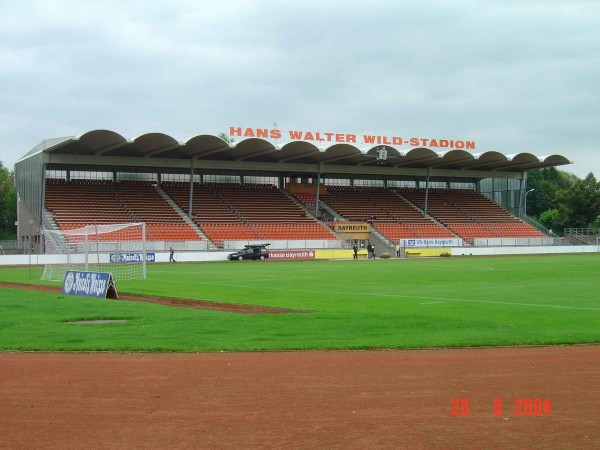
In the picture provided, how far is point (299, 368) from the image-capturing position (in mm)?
12375

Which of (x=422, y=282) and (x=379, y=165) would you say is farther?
(x=379, y=165)

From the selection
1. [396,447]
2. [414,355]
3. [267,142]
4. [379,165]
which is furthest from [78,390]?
[379,165]

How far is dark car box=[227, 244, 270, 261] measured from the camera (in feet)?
233

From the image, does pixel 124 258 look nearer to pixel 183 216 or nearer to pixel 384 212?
pixel 183 216

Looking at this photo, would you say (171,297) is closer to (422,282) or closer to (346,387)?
(422,282)

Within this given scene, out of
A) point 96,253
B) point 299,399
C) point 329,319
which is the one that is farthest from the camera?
point 96,253

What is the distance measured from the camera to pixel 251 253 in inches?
2835

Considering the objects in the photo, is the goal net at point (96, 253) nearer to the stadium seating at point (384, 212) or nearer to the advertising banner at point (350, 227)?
the advertising banner at point (350, 227)

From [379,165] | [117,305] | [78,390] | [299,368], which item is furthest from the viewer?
[379,165]

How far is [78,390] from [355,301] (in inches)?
617

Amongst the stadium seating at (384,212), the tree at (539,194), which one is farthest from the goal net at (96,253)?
the tree at (539,194)
